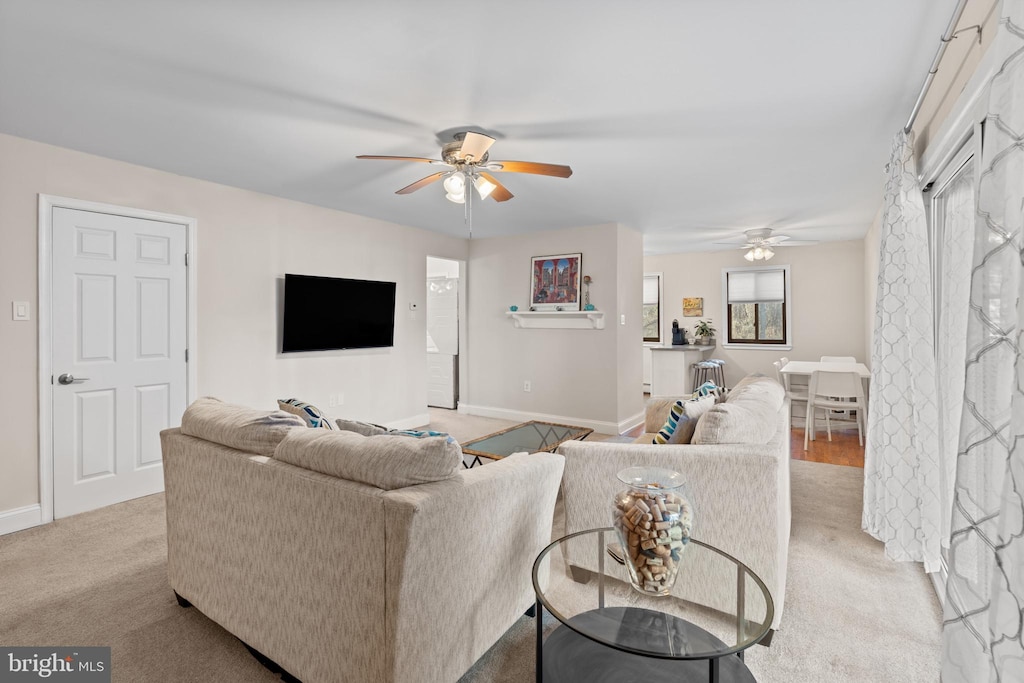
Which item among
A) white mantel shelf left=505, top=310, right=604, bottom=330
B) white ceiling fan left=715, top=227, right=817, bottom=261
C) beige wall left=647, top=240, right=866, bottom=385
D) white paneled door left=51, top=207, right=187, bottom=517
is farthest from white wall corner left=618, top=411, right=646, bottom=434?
white paneled door left=51, top=207, right=187, bottom=517

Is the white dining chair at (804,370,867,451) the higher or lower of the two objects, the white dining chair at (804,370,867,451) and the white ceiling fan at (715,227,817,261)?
the lower

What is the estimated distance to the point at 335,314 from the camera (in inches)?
183

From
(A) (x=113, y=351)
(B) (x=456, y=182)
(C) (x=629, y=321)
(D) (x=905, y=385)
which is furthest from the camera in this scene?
(C) (x=629, y=321)

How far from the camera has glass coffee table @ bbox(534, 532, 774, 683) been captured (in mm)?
1216

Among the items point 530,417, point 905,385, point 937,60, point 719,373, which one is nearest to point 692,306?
point 719,373

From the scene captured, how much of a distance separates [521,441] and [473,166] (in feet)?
5.94

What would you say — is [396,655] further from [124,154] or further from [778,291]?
[778,291]

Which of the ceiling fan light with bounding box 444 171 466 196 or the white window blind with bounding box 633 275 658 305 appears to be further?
the white window blind with bounding box 633 275 658 305

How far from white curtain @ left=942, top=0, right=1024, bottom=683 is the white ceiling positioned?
1.02 meters

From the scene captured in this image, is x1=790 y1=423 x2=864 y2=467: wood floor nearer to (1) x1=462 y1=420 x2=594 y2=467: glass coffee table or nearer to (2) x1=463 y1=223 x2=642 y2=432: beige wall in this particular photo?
(2) x1=463 y1=223 x2=642 y2=432: beige wall

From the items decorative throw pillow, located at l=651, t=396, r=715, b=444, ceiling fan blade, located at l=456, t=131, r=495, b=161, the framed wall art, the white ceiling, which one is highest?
the white ceiling

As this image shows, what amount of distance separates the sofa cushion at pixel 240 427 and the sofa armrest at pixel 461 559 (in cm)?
63

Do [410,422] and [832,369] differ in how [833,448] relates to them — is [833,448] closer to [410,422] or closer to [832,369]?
[832,369]

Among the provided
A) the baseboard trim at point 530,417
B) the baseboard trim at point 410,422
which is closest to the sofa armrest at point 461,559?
the baseboard trim at point 530,417
